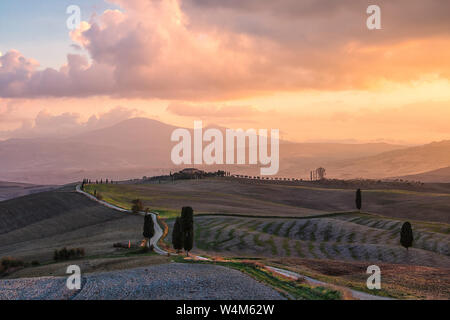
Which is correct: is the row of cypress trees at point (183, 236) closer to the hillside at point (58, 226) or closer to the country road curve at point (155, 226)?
the country road curve at point (155, 226)

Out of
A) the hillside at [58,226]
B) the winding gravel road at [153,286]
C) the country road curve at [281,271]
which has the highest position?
the winding gravel road at [153,286]

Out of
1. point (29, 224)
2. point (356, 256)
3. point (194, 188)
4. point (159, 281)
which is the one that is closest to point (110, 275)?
point (159, 281)

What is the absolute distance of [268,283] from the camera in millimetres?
25219

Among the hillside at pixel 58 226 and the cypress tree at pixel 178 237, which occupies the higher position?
the cypress tree at pixel 178 237

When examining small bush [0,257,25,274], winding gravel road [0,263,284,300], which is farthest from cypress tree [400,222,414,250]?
small bush [0,257,25,274]

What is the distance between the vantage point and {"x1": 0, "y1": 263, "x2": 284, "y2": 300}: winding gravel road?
2211 centimetres

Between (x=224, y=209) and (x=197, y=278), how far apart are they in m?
64.8

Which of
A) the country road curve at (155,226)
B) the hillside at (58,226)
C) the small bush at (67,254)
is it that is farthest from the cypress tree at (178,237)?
the small bush at (67,254)

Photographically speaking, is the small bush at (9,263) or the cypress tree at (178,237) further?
the cypress tree at (178,237)

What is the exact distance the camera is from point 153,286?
78.0ft

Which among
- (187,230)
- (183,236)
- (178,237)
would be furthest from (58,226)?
(187,230)

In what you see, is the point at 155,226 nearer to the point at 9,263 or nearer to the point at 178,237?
the point at 178,237

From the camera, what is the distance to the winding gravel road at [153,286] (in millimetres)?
22109
